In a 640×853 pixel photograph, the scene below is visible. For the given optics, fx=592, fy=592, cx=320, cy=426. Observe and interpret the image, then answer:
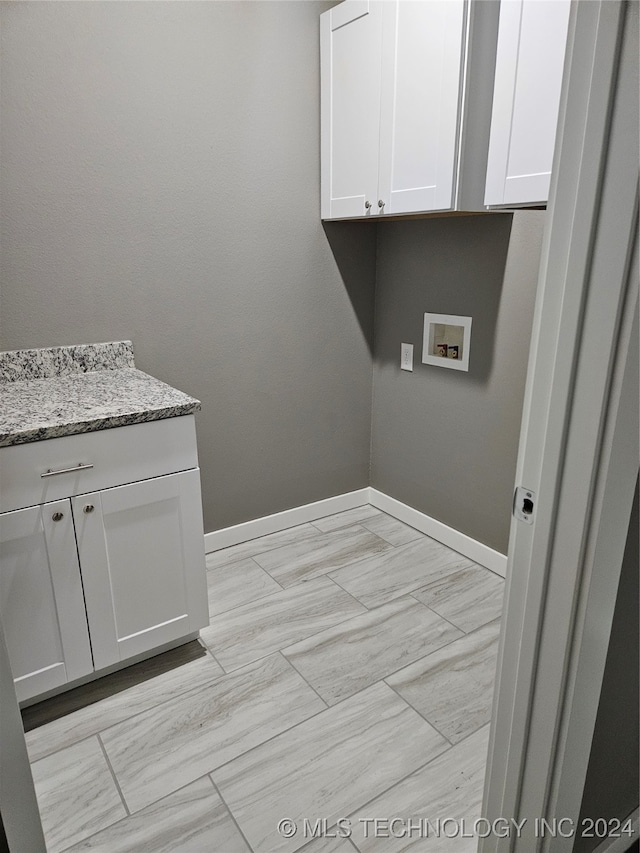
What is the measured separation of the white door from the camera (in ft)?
6.03

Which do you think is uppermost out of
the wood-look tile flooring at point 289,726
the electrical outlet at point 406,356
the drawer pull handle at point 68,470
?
the electrical outlet at point 406,356

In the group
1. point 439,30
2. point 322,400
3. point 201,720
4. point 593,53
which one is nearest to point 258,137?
point 439,30

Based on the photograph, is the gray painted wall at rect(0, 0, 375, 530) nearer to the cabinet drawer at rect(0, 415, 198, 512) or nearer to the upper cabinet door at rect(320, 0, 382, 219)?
the upper cabinet door at rect(320, 0, 382, 219)

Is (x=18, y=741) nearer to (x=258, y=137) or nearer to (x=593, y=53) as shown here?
(x=593, y=53)

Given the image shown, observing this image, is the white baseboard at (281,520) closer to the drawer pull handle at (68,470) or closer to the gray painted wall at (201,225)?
the gray painted wall at (201,225)

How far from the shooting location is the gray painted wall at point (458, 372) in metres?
2.20

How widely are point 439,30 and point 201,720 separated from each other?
87.0 inches

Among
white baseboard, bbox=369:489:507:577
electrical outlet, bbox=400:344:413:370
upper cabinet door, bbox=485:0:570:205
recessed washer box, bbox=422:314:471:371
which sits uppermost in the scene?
upper cabinet door, bbox=485:0:570:205

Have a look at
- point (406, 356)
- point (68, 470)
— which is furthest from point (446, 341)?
point (68, 470)

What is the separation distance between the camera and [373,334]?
2850 mm

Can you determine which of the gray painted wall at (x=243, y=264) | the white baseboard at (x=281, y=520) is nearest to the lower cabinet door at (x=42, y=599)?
the gray painted wall at (x=243, y=264)

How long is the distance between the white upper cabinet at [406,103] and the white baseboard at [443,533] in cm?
136

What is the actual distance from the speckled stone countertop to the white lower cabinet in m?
0.04

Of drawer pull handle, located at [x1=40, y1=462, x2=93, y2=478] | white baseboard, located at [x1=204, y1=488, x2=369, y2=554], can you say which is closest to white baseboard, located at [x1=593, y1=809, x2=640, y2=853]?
drawer pull handle, located at [x1=40, y1=462, x2=93, y2=478]
